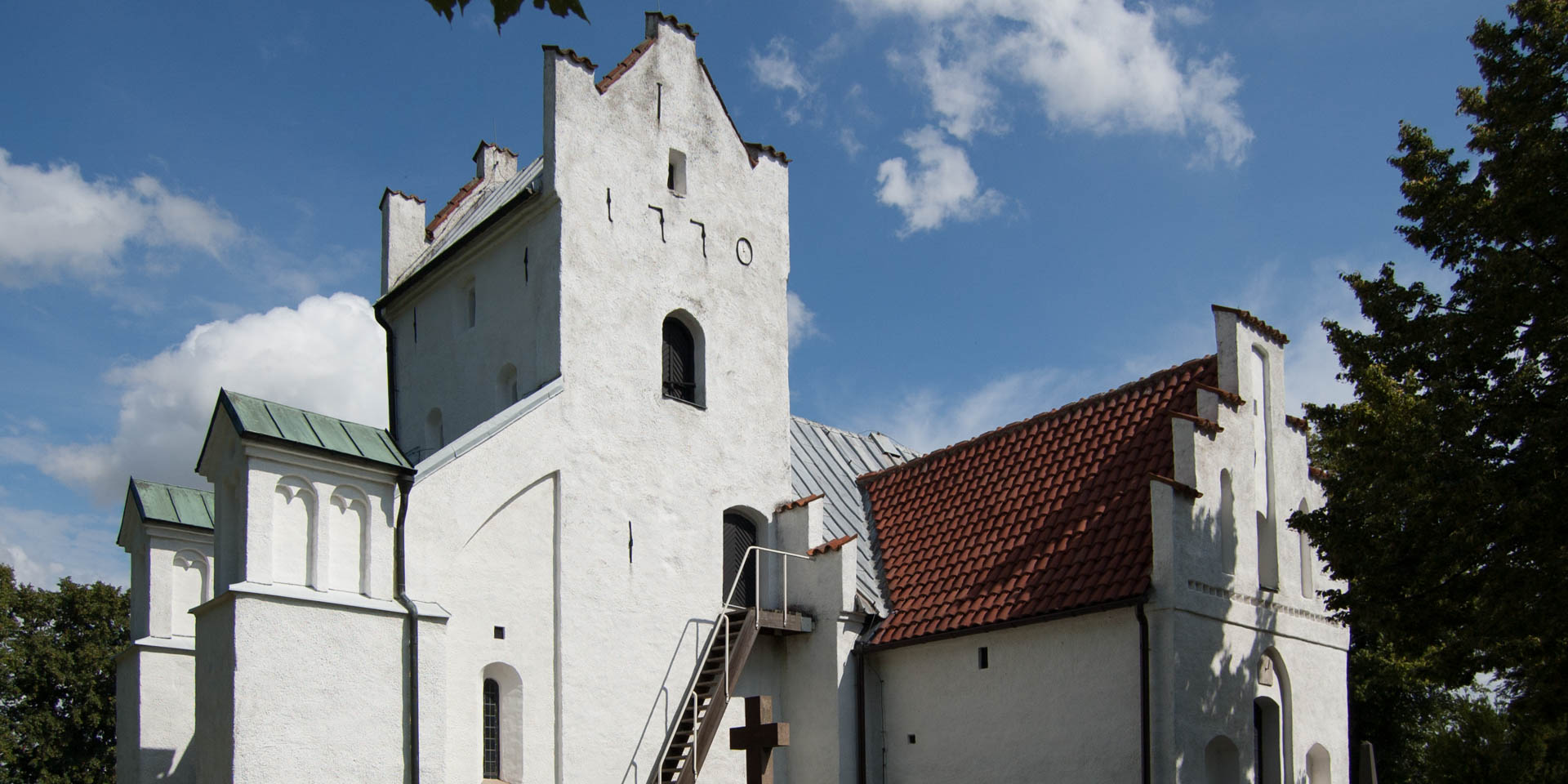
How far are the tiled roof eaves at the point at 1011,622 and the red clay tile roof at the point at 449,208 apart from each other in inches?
398

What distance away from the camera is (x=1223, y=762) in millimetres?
16172

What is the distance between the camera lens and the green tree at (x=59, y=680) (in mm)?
36031

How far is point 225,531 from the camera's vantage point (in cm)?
1453

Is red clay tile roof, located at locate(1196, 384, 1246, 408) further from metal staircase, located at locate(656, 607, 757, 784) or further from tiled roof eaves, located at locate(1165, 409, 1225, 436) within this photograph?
metal staircase, located at locate(656, 607, 757, 784)

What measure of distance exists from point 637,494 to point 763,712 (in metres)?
4.49

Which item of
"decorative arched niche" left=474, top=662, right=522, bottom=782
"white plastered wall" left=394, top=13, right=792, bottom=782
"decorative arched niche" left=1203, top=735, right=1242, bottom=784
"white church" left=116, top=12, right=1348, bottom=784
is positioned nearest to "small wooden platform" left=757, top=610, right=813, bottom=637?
"white church" left=116, top=12, right=1348, bottom=784

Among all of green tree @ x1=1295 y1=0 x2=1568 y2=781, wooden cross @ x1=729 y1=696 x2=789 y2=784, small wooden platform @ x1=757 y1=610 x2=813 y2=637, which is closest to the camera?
green tree @ x1=1295 y1=0 x2=1568 y2=781

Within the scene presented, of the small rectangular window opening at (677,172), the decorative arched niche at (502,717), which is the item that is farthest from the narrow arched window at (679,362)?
the decorative arched niche at (502,717)

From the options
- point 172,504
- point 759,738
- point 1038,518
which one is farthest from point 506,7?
point 172,504

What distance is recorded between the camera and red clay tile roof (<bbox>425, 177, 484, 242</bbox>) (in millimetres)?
23031

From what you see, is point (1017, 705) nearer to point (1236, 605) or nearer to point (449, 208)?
point (1236, 605)

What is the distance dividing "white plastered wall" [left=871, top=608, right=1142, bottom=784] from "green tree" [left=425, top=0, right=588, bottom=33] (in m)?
11.8

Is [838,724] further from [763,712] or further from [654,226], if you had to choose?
[654,226]

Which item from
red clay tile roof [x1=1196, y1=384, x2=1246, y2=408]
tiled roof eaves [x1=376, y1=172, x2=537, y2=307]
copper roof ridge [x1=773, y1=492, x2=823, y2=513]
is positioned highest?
tiled roof eaves [x1=376, y1=172, x2=537, y2=307]
